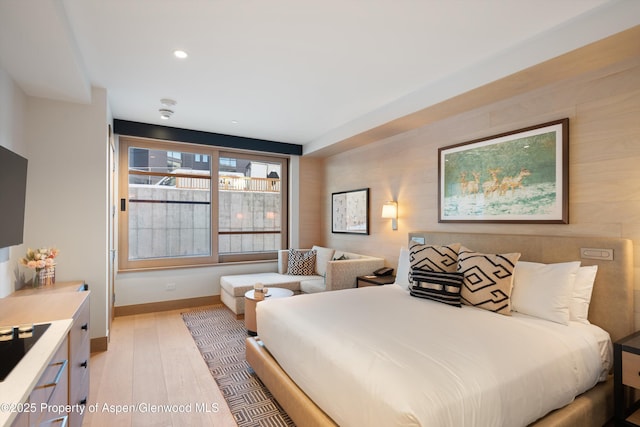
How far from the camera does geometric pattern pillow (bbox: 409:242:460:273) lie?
286cm

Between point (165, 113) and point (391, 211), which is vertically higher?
point (165, 113)

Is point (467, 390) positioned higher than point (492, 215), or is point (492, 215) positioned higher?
point (492, 215)

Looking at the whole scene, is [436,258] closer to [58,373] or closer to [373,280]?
[373,280]

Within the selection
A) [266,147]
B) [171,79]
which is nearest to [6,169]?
[171,79]

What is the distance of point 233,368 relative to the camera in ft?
9.29

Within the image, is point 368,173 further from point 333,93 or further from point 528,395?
point 528,395

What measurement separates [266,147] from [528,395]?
466 cm

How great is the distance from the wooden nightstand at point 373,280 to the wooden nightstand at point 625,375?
2.12m

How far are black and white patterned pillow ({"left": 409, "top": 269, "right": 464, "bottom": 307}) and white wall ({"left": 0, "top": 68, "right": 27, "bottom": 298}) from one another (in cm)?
326

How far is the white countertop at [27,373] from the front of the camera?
3.01ft

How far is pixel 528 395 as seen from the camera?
1.52 metres

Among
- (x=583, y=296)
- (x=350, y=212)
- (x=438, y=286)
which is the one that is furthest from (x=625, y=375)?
Result: (x=350, y=212)

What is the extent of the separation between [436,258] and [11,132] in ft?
12.1

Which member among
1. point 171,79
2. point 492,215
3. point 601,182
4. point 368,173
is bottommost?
point 492,215
